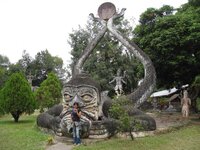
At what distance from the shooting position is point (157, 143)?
9766 millimetres

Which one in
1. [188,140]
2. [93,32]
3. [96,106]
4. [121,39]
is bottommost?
[188,140]

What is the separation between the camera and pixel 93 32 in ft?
109

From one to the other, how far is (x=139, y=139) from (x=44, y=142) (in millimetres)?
3190

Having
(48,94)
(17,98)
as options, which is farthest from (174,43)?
(48,94)

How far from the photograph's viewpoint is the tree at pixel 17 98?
1760 cm

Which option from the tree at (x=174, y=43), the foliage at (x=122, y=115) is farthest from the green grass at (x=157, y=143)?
the tree at (x=174, y=43)

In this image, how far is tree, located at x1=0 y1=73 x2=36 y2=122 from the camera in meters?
17.6

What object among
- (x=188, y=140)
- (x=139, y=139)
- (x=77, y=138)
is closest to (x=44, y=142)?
(x=77, y=138)

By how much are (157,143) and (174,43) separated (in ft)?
25.6

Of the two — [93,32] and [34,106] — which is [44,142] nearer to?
[34,106]

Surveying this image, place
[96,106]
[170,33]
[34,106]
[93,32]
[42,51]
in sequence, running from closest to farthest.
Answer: [96,106] → [170,33] → [34,106] → [93,32] → [42,51]

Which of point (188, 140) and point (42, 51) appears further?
point (42, 51)

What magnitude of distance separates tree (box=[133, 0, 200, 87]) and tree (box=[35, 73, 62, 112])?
7423 mm

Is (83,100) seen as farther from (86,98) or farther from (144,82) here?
(144,82)
